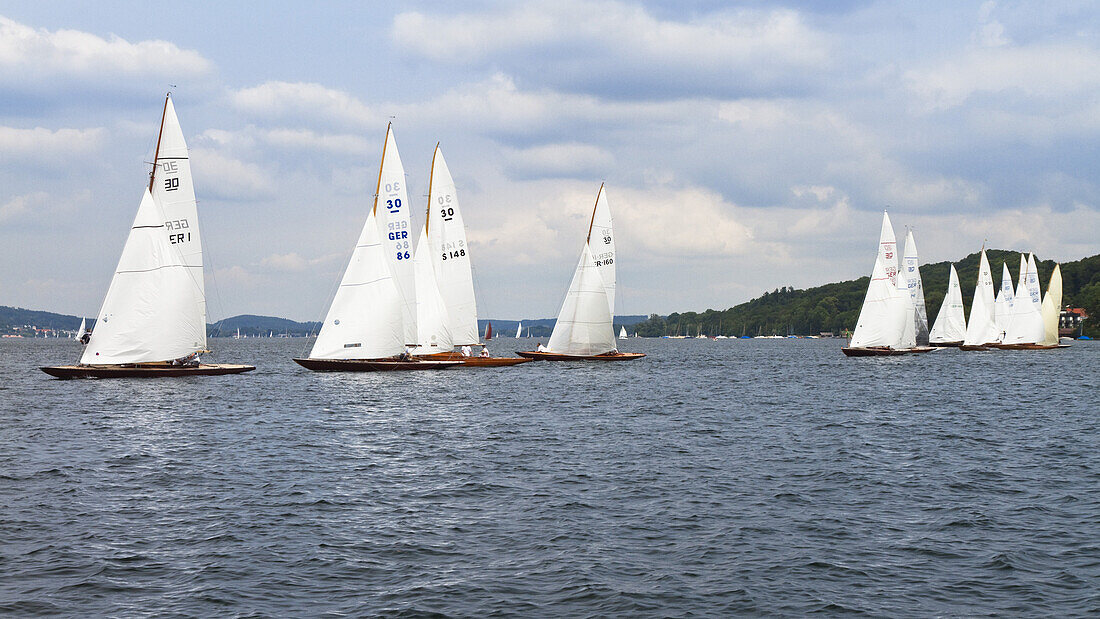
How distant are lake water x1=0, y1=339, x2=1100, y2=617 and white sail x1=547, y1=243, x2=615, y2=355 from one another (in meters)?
34.3

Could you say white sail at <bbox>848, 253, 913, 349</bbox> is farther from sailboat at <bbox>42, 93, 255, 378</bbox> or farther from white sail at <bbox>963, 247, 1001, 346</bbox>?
sailboat at <bbox>42, 93, 255, 378</bbox>

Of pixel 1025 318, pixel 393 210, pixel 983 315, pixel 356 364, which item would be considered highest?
pixel 393 210

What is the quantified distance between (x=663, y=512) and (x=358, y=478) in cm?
886

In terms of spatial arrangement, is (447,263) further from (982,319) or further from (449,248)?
(982,319)

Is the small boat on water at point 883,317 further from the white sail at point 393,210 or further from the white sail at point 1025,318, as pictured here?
the white sail at point 393,210

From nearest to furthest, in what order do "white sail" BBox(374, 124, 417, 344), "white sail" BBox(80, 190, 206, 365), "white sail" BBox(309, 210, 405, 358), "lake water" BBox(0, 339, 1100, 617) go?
1. "lake water" BBox(0, 339, 1100, 617)
2. "white sail" BBox(80, 190, 206, 365)
3. "white sail" BBox(309, 210, 405, 358)
4. "white sail" BBox(374, 124, 417, 344)

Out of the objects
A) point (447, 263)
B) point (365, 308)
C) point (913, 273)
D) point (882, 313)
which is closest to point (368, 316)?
point (365, 308)

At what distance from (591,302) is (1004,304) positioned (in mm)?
81522

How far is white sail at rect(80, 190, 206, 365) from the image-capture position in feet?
169

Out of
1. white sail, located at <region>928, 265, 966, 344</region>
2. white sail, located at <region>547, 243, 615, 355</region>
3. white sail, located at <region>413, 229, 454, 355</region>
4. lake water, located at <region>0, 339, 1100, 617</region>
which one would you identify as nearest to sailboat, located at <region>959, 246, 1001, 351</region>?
white sail, located at <region>928, 265, 966, 344</region>

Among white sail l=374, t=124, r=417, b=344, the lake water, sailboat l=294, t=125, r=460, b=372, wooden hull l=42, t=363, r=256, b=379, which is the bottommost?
the lake water

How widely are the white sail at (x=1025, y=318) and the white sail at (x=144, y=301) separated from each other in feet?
373

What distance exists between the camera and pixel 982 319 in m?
129

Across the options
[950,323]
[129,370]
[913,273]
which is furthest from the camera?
[950,323]
